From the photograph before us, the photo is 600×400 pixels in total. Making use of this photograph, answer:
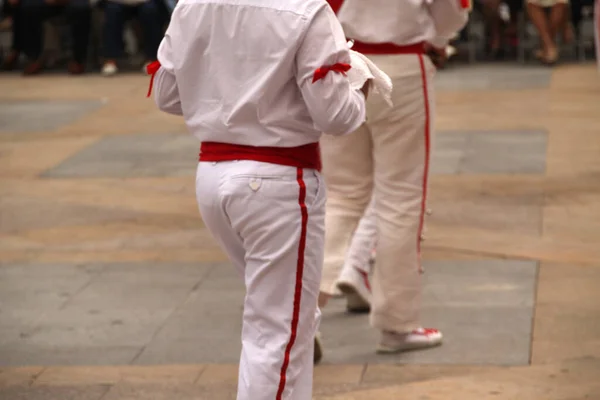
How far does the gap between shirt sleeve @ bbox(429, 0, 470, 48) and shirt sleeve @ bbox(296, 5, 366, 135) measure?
1512 millimetres

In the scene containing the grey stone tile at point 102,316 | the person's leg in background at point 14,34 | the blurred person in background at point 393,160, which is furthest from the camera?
the person's leg in background at point 14,34

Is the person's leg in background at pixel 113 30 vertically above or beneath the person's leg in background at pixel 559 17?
beneath

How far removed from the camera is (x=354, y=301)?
5969 millimetres

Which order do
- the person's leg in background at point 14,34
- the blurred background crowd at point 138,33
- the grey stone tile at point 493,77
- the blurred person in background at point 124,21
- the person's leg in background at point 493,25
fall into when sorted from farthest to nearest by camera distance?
1. the person's leg in background at point 14,34
2. the blurred person in background at point 124,21
3. the person's leg in background at point 493,25
4. the blurred background crowd at point 138,33
5. the grey stone tile at point 493,77

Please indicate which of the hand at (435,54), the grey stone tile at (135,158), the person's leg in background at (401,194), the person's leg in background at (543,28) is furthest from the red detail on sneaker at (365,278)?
the person's leg in background at (543,28)

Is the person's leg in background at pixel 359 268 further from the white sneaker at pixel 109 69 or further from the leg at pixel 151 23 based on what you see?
the white sneaker at pixel 109 69

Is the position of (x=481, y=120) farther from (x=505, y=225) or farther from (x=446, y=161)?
(x=505, y=225)

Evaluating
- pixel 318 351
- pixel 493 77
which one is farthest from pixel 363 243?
pixel 493 77

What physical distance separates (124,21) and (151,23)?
0.39 metres

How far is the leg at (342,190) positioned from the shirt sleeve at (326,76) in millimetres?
1629

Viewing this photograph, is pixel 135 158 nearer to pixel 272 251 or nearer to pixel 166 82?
pixel 166 82

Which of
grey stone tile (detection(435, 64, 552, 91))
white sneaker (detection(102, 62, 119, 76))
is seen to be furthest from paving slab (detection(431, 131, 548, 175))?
white sneaker (detection(102, 62, 119, 76))

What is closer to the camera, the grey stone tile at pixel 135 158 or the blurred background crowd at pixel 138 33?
the grey stone tile at pixel 135 158

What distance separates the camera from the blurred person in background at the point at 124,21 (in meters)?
15.4
